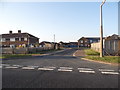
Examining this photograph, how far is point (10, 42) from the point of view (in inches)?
2008

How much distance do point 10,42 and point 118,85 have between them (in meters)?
50.8

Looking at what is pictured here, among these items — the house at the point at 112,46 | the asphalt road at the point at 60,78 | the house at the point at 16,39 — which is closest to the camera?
the asphalt road at the point at 60,78

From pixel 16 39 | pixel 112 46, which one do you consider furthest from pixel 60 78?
pixel 16 39

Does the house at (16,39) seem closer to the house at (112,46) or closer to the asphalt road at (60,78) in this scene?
the house at (112,46)

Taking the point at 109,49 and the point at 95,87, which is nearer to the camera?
the point at 95,87

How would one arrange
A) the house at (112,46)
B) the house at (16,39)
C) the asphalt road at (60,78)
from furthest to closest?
the house at (16,39) < the house at (112,46) < the asphalt road at (60,78)

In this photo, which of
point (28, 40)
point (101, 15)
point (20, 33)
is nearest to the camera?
point (101, 15)

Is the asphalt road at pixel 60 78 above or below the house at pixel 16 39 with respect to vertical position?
below

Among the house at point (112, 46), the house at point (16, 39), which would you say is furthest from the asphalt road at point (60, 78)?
the house at point (16, 39)

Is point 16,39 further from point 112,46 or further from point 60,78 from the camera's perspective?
point 60,78

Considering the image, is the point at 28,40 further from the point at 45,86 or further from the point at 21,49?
the point at 45,86

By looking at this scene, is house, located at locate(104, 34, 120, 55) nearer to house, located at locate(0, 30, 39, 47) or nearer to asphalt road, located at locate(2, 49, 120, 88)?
asphalt road, located at locate(2, 49, 120, 88)

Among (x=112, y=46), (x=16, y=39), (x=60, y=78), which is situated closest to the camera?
(x=60, y=78)

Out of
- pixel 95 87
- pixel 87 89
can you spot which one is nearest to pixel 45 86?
pixel 87 89
